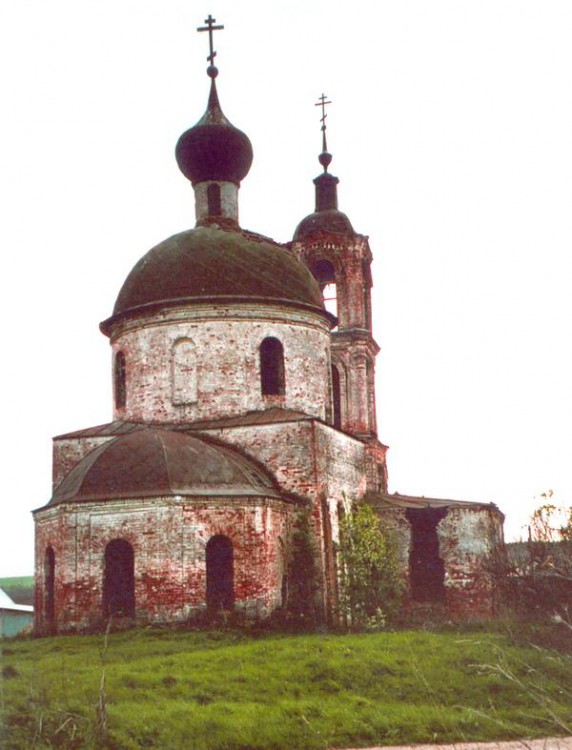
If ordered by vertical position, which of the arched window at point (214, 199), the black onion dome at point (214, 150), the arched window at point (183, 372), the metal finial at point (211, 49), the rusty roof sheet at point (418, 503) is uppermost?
the metal finial at point (211, 49)

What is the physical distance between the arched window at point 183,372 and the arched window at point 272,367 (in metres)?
1.66

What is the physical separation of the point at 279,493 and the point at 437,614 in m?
4.99

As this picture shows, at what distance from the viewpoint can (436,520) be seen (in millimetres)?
22312

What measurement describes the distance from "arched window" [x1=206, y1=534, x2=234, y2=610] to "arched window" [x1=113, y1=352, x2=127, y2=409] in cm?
641

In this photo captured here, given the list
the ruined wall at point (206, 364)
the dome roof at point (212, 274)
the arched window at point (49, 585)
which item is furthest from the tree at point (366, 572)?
the arched window at point (49, 585)

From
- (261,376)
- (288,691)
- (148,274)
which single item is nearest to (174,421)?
(261,376)

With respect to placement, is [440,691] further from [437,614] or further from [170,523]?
[437,614]

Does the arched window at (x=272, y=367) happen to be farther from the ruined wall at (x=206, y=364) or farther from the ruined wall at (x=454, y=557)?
the ruined wall at (x=454, y=557)

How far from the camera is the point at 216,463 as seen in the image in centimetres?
1841

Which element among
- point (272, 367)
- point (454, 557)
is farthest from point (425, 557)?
point (272, 367)

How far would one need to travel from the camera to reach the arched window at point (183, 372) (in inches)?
850

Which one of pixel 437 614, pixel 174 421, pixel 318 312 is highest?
pixel 318 312

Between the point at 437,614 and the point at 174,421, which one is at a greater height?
the point at 174,421

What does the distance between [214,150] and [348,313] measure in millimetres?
8268
